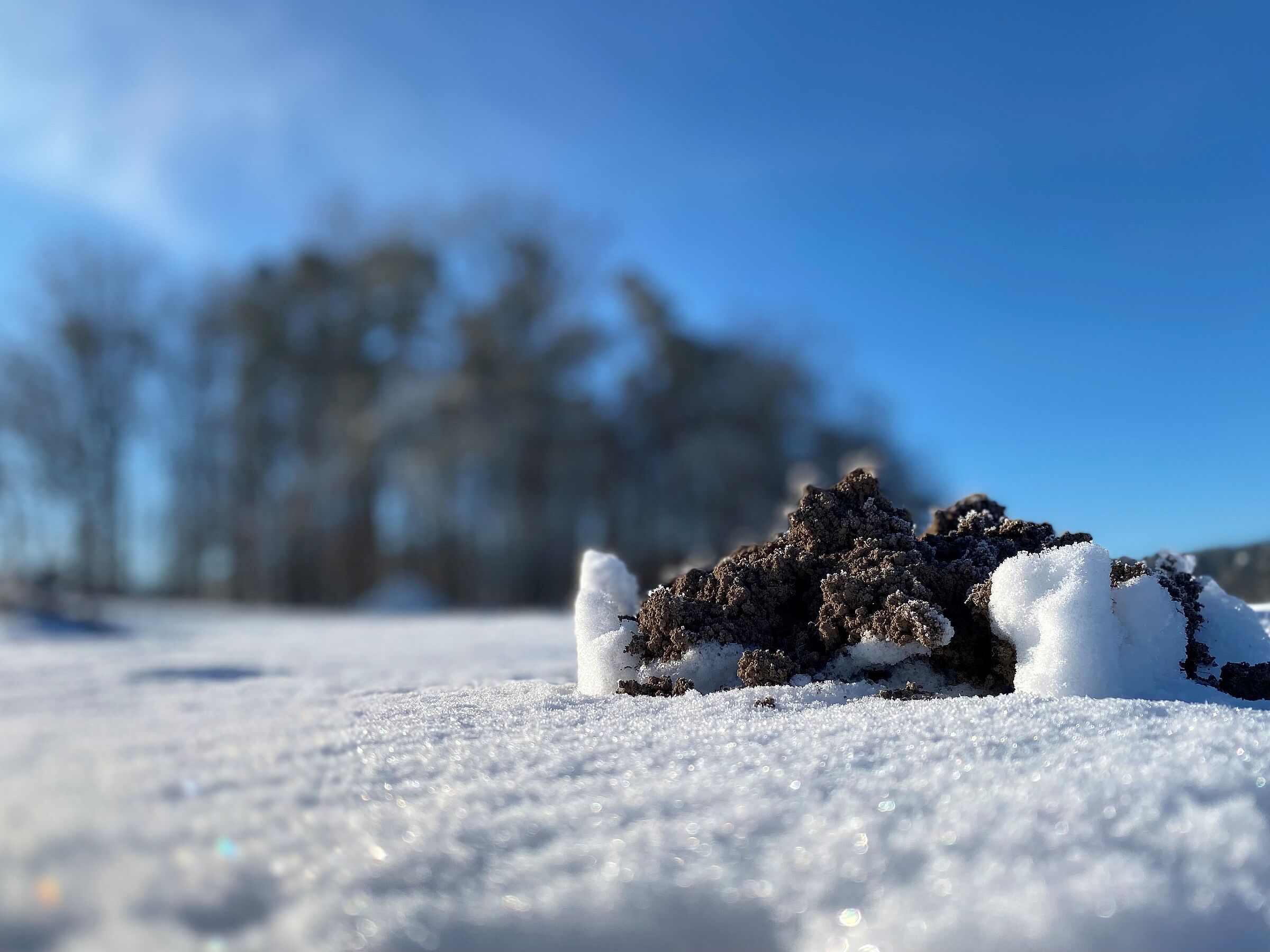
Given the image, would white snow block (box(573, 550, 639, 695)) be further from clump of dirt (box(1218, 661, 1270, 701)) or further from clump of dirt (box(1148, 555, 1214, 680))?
clump of dirt (box(1218, 661, 1270, 701))

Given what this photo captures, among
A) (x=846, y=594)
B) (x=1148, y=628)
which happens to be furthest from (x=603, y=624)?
(x=1148, y=628)

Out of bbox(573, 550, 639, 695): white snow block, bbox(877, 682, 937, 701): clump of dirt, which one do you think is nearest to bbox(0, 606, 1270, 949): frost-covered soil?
bbox(877, 682, 937, 701): clump of dirt

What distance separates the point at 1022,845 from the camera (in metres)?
0.97

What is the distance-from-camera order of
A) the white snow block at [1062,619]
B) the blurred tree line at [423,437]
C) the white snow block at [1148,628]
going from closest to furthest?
the white snow block at [1062,619], the white snow block at [1148,628], the blurred tree line at [423,437]

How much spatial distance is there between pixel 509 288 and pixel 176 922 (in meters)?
14.3

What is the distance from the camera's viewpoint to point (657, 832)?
0.98m

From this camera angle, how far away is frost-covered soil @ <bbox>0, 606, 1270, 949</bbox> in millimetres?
815

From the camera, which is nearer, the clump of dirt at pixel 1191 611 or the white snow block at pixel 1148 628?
the white snow block at pixel 1148 628

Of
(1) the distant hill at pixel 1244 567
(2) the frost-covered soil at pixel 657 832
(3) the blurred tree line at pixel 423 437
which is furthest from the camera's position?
(3) the blurred tree line at pixel 423 437

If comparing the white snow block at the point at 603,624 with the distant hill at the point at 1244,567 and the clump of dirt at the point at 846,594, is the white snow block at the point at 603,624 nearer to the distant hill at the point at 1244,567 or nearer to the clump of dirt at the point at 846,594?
the clump of dirt at the point at 846,594

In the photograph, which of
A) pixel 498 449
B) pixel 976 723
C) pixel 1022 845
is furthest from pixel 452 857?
pixel 498 449

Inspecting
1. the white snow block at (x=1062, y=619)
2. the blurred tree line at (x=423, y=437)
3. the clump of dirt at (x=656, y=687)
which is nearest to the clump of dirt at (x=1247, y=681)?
the white snow block at (x=1062, y=619)

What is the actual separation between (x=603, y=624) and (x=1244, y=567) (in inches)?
106

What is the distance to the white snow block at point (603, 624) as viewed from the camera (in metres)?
1.95
